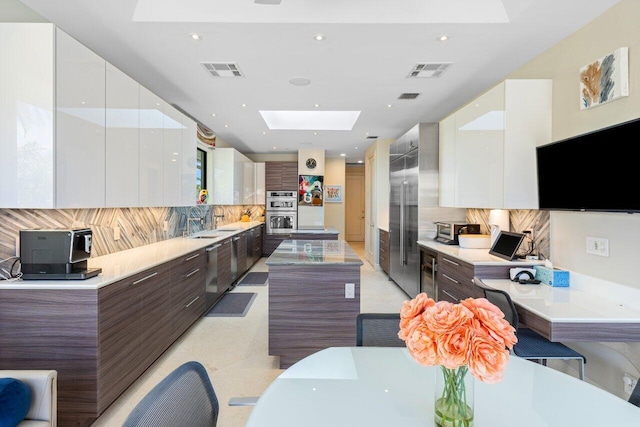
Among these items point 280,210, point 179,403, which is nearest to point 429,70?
point 179,403

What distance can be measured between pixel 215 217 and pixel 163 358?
12.0ft

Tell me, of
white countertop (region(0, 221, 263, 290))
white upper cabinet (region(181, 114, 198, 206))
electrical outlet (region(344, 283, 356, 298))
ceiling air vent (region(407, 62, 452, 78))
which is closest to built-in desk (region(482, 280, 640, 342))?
electrical outlet (region(344, 283, 356, 298))

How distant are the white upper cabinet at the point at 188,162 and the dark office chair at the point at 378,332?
3.03 meters

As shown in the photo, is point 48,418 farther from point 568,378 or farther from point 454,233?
point 454,233

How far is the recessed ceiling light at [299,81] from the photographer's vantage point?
3.49 m

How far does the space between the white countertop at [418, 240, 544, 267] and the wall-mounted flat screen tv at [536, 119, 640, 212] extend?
525mm

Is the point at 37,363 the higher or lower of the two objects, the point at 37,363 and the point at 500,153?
the lower

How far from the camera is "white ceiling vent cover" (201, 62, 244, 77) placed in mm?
3113

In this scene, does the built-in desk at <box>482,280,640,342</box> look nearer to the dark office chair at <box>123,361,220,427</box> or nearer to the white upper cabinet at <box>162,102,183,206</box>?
the dark office chair at <box>123,361,220,427</box>

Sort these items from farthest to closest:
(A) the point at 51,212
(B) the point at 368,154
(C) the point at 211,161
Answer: (B) the point at 368,154, (C) the point at 211,161, (A) the point at 51,212

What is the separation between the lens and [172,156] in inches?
143

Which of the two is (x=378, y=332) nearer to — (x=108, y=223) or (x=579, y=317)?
(x=579, y=317)

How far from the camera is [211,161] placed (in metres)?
5.85

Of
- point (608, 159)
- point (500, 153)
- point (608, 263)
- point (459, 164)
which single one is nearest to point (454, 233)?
point (459, 164)
